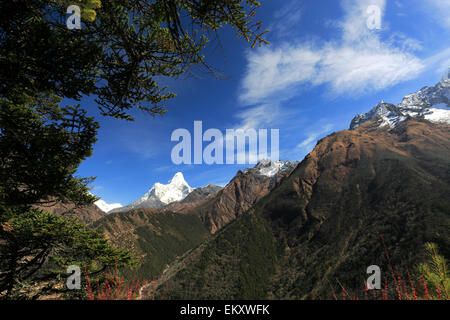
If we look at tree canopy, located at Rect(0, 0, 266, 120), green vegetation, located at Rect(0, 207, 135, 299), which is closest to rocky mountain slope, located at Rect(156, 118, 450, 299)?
green vegetation, located at Rect(0, 207, 135, 299)

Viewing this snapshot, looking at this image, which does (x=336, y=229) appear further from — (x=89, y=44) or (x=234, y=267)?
(x=89, y=44)

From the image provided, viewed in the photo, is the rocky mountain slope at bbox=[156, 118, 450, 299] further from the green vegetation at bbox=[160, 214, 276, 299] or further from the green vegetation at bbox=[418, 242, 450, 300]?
the green vegetation at bbox=[418, 242, 450, 300]

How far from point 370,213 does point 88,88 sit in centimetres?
15534

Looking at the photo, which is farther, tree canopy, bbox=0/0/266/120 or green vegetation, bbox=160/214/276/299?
green vegetation, bbox=160/214/276/299

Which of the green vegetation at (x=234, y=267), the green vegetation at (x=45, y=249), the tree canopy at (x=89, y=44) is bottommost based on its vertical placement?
the green vegetation at (x=234, y=267)

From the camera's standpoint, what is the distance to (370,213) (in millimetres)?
125125

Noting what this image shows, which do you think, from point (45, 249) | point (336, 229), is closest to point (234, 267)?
point (336, 229)

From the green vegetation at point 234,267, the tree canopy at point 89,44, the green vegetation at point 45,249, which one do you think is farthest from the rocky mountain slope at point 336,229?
the tree canopy at point 89,44

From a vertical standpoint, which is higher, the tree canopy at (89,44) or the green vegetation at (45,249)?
the tree canopy at (89,44)

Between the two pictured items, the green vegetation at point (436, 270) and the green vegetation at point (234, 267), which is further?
the green vegetation at point (234, 267)

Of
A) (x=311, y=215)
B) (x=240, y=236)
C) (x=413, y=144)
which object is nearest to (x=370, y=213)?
(x=311, y=215)

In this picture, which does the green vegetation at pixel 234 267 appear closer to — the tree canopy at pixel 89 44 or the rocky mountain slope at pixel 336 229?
the rocky mountain slope at pixel 336 229

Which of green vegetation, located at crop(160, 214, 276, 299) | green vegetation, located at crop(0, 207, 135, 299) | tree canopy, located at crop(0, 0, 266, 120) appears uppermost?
tree canopy, located at crop(0, 0, 266, 120)

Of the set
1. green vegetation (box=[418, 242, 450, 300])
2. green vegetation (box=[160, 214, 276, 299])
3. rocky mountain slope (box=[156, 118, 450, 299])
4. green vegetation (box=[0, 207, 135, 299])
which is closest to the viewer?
green vegetation (box=[418, 242, 450, 300])
